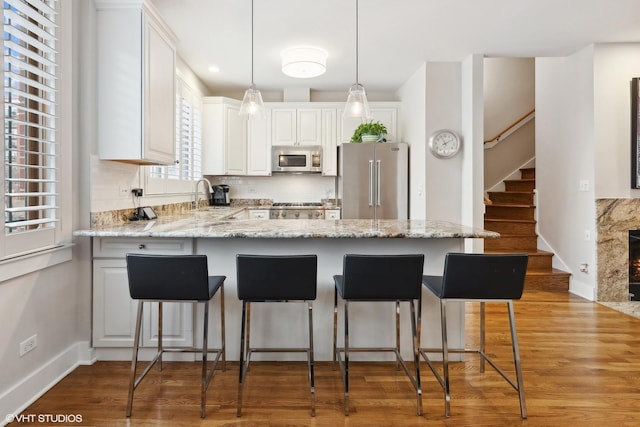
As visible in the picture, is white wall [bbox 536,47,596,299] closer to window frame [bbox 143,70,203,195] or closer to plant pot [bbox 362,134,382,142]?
plant pot [bbox 362,134,382,142]

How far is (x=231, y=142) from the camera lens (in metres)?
5.23

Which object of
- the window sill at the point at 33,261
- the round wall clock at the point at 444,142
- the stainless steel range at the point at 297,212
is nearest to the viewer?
the window sill at the point at 33,261

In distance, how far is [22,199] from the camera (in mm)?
2037

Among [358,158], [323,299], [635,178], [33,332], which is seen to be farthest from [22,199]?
[635,178]

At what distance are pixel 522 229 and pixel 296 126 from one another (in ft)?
11.2

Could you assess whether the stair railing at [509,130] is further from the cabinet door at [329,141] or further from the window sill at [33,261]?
the window sill at [33,261]

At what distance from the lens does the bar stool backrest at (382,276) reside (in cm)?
188

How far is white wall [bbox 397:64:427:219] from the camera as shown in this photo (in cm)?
449

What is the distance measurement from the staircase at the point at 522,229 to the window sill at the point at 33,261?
452 cm

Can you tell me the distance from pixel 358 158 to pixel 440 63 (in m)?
1.46

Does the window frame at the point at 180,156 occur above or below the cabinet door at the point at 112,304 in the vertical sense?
above

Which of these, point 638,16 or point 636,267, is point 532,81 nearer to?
point 638,16

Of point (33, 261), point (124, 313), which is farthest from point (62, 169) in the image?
point (124, 313)

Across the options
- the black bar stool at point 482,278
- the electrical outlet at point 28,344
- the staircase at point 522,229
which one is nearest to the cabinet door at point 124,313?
the electrical outlet at point 28,344
